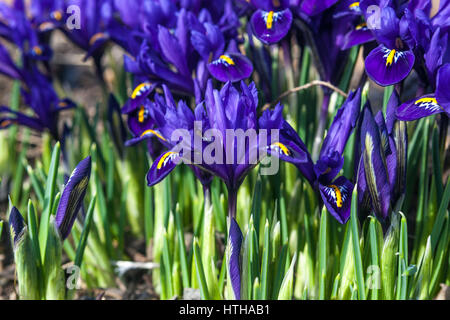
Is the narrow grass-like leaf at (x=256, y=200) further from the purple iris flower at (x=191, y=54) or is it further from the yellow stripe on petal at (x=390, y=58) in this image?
the yellow stripe on petal at (x=390, y=58)

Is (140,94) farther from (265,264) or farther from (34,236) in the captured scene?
(265,264)

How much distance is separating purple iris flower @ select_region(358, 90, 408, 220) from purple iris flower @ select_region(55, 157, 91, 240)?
37.4 inches

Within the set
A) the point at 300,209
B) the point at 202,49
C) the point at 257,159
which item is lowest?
the point at 300,209

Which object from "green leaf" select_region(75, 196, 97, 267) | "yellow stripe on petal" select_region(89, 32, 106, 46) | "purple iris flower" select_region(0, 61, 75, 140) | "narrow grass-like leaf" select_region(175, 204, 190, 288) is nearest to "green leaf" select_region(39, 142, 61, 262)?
"green leaf" select_region(75, 196, 97, 267)

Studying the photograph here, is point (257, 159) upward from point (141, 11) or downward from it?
downward

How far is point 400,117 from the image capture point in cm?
166

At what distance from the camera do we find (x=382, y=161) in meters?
1.68

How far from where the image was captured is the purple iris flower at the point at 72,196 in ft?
5.88

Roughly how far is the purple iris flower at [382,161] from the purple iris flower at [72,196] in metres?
0.95

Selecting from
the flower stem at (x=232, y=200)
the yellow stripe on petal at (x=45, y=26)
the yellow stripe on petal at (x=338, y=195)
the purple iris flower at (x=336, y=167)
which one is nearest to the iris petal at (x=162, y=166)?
the flower stem at (x=232, y=200)
